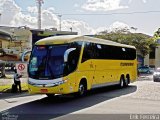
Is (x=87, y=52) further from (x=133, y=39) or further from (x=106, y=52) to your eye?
(x=133, y=39)

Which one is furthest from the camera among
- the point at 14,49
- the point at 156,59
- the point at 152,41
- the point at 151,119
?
the point at 156,59

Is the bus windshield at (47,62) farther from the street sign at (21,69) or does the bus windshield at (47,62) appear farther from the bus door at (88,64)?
the street sign at (21,69)

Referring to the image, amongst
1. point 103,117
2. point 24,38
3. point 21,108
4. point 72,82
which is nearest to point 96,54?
point 72,82

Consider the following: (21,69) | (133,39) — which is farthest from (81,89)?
(133,39)

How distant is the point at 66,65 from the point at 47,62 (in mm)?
907

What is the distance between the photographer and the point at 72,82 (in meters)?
17.1

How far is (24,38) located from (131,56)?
33.9 m

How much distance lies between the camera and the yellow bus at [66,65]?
53.8ft

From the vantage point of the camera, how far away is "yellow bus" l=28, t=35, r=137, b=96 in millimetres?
16406

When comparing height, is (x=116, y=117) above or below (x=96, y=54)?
below

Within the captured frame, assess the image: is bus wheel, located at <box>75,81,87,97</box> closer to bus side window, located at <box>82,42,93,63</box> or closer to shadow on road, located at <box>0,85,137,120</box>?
shadow on road, located at <box>0,85,137,120</box>

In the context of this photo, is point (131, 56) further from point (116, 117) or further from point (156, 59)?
point (156, 59)

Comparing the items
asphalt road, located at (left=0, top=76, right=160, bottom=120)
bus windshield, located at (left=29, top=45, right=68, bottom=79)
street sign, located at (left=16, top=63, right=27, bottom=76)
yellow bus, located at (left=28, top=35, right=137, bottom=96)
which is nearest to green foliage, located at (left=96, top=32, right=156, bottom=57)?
yellow bus, located at (left=28, top=35, right=137, bottom=96)

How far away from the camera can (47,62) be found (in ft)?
54.7
